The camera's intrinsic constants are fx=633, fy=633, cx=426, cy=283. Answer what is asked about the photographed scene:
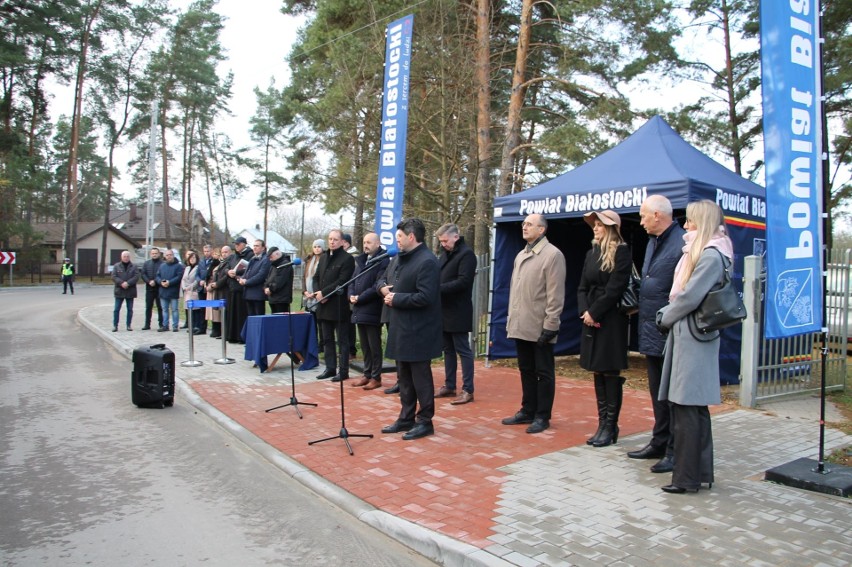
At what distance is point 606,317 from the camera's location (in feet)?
17.3

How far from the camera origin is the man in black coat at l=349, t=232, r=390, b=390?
810 centimetres

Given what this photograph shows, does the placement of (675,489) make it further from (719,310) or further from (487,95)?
(487,95)

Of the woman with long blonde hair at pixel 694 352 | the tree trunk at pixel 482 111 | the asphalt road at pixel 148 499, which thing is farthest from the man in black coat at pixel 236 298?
the woman with long blonde hair at pixel 694 352


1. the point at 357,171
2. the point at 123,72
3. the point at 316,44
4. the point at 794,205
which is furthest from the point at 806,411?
the point at 123,72

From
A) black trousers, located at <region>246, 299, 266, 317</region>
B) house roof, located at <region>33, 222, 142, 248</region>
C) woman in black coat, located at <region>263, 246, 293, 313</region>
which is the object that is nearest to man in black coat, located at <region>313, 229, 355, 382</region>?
woman in black coat, located at <region>263, 246, 293, 313</region>

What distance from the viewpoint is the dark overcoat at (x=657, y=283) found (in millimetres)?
4742

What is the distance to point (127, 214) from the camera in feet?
249

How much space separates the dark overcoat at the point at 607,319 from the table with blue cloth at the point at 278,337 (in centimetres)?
476

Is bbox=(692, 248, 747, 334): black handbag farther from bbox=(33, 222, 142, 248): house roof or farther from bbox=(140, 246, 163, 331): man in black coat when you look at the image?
bbox=(33, 222, 142, 248): house roof

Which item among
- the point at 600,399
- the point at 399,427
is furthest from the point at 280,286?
the point at 600,399

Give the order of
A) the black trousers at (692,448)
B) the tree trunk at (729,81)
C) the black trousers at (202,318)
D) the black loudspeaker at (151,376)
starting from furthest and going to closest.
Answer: the tree trunk at (729,81), the black trousers at (202,318), the black loudspeaker at (151,376), the black trousers at (692,448)

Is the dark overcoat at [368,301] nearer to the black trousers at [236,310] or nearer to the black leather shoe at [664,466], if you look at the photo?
the black leather shoe at [664,466]

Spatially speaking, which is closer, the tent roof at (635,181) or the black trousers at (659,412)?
the black trousers at (659,412)

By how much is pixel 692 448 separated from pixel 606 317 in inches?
52.9
